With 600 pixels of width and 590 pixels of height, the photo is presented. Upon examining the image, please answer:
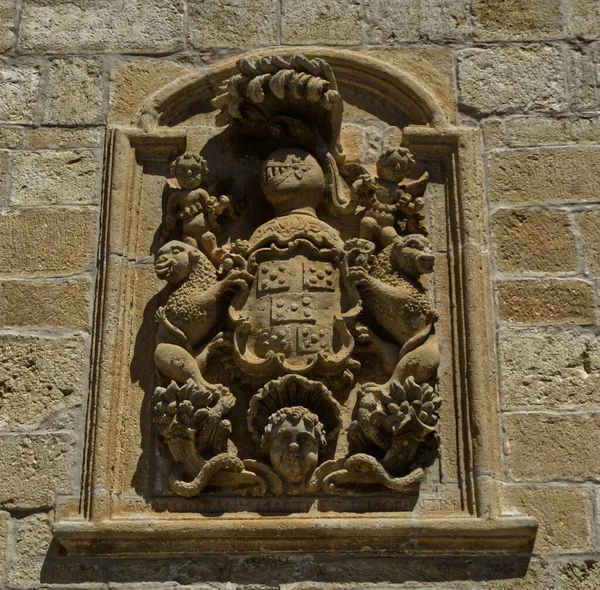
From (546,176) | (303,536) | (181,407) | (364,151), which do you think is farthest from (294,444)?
(546,176)

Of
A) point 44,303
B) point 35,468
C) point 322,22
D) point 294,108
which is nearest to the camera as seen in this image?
point 35,468

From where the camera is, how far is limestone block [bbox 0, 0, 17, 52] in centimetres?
485

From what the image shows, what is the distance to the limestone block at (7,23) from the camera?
4.85 meters

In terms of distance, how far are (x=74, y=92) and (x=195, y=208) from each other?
2.57 ft

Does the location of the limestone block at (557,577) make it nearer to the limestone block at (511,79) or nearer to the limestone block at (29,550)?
the limestone block at (29,550)

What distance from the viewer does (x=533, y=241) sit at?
4336mm

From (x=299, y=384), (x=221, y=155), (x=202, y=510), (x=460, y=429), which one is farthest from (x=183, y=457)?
(x=221, y=155)

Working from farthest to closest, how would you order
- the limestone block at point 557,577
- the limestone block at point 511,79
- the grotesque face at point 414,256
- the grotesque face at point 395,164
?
the limestone block at point 511,79, the grotesque face at point 395,164, the grotesque face at point 414,256, the limestone block at point 557,577

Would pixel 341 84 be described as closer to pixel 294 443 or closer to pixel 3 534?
pixel 294 443

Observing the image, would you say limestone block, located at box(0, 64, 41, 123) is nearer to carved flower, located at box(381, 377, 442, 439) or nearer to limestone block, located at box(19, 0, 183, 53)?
limestone block, located at box(19, 0, 183, 53)

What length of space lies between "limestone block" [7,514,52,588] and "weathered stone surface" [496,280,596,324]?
171cm

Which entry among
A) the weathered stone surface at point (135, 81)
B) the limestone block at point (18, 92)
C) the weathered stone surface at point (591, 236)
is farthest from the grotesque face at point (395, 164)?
the limestone block at point (18, 92)

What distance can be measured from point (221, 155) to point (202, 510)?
142 cm

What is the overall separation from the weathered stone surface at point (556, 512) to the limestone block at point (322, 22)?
1.95 metres
